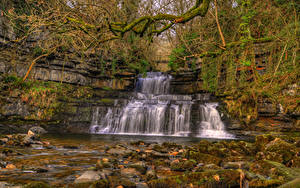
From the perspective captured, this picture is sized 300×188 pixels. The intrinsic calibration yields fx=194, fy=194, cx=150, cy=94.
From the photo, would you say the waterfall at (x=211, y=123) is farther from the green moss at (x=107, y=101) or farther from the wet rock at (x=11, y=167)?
the wet rock at (x=11, y=167)

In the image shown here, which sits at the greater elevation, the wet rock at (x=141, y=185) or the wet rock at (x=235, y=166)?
the wet rock at (x=235, y=166)

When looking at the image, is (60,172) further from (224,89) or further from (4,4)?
(4,4)

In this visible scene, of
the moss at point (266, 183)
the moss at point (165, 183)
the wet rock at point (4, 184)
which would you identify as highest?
the moss at point (266, 183)

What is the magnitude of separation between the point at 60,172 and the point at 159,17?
11.9ft

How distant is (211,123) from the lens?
12516mm

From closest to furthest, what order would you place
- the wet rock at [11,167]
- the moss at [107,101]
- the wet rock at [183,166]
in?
the wet rock at [11,167], the wet rock at [183,166], the moss at [107,101]

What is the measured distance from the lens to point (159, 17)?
171 inches

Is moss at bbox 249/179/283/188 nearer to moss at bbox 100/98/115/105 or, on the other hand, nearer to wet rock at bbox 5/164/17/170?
wet rock at bbox 5/164/17/170

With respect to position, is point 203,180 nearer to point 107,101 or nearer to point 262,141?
point 262,141

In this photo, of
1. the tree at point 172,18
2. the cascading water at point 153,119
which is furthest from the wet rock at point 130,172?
the cascading water at point 153,119

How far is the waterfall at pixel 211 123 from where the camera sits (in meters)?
11.9

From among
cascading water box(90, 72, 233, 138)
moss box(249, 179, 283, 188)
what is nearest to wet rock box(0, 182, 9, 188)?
moss box(249, 179, 283, 188)

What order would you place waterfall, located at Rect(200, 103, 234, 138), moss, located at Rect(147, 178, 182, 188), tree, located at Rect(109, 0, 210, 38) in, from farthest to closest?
waterfall, located at Rect(200, 103, 234, 138), tree, located at Rect(109, 0, 210, 38), moss, located at Rect(147, 178, 182, 188)

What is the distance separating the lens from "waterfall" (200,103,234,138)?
11899 mm
